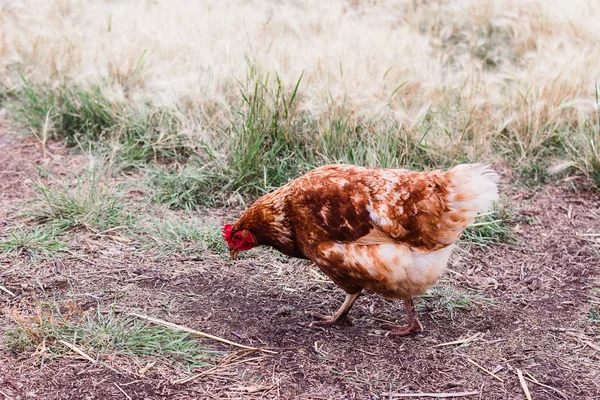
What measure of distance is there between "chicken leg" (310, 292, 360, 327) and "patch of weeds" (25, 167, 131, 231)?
1518mm

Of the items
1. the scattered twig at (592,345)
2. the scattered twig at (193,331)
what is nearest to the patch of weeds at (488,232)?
the scattered twig at (592,345)

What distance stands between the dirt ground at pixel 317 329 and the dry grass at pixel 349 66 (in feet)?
2.98

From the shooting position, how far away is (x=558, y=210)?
15.5ft

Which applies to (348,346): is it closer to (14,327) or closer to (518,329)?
(518,329)

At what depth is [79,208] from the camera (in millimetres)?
4199

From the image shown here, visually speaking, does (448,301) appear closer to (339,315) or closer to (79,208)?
(339,315)

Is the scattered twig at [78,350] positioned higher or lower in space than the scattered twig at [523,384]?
higher

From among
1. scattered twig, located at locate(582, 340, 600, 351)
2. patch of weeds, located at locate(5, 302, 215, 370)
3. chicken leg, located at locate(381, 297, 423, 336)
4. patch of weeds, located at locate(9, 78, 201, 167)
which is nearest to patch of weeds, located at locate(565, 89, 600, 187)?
scattered twig, located at locate(582, 340, 600, 351)

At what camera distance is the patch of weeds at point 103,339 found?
3012 millimetres

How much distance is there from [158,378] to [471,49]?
17.7 ft

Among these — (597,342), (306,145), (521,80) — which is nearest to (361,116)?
(306,145)

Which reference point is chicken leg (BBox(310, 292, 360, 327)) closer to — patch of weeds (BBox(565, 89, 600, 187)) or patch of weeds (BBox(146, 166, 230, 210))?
patch of weeds (BBox(146, 166, 230, 210))

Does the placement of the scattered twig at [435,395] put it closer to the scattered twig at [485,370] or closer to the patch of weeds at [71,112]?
the scattered twig at [485,370]

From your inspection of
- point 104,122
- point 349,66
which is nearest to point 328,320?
point 349,66
